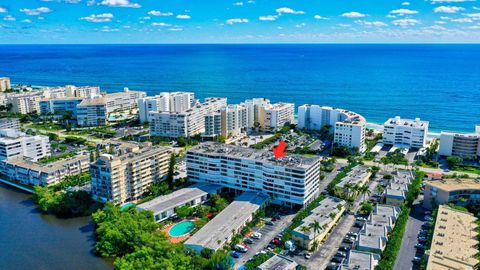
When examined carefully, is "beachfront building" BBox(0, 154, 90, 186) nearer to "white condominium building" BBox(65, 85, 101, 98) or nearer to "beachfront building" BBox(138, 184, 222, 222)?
"beachfront building" BBox(138, 184, 222, 222)

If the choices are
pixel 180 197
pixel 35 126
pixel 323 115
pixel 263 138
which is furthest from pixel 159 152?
pixel 35 126

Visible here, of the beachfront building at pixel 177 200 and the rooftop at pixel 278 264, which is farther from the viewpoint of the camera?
the beachfront building at pixel 177 200

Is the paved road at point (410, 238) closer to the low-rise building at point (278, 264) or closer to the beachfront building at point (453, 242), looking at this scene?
the beachfront building at point (453, 242)

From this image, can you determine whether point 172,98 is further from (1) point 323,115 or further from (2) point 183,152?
(1) point 323,115

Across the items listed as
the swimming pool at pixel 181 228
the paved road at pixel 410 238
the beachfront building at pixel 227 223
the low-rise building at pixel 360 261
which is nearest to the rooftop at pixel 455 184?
the paved road at pixel 410 238

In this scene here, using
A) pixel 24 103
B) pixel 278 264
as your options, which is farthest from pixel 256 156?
pixel 24 103

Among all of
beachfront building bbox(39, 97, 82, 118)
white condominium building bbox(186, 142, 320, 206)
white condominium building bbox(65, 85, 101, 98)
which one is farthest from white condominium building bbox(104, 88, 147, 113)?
white condominium building bbox(186, 142, 320, 206)

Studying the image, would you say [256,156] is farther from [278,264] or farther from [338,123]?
[338,123]
